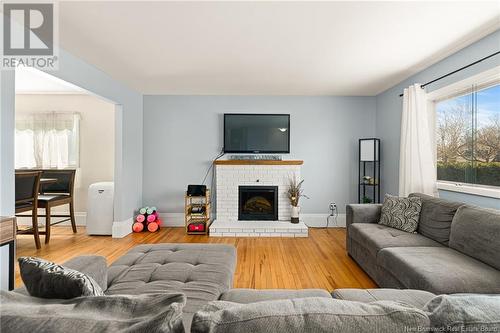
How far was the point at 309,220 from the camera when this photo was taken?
4.95 meters

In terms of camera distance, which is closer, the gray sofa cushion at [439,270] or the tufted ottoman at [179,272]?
the tufted ottoman at [179,272]

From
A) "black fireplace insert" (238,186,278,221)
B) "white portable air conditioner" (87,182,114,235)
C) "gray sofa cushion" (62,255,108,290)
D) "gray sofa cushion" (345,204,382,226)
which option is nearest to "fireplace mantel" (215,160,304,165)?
"black fireplace insert" (238,186,278,221)

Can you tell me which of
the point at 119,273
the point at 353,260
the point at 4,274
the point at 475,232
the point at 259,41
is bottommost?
the point at 353,260

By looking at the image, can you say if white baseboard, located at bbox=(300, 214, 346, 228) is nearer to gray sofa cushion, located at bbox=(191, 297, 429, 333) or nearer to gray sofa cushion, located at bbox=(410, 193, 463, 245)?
gray sofa cushion, located at bbox=(410, 193, 463, 245)

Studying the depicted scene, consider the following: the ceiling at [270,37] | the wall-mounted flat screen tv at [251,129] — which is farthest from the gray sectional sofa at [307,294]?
the wall-mounted flat screen tv at [251,129]

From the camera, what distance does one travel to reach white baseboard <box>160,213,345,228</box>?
4.94 metres

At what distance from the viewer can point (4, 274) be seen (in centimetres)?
225

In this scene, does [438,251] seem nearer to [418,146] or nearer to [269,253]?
[418,146]

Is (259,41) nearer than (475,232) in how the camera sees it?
No

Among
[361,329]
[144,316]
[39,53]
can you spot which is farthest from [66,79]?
[361,329]

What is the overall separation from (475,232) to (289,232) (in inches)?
100

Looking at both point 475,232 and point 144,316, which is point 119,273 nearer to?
point 144,316

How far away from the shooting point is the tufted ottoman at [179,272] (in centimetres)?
151

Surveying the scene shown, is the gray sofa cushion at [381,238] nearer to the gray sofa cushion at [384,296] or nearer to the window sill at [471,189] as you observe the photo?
the window sill at [471,189]
